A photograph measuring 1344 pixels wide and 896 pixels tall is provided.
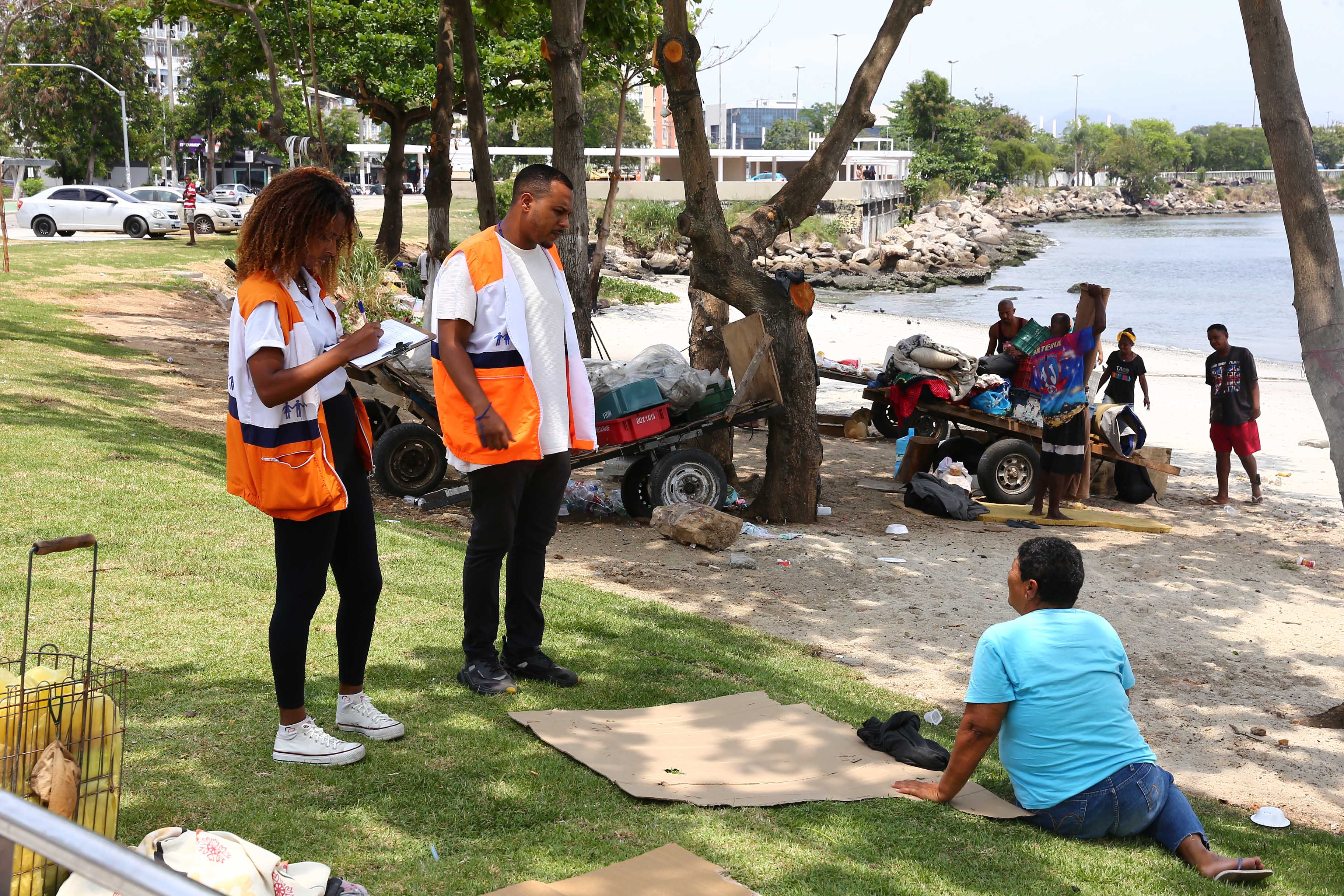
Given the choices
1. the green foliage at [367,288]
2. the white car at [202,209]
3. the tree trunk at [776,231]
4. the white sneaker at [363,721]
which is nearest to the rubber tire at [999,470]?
the tree trunk at [776,231]

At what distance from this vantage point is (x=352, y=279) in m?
18.5

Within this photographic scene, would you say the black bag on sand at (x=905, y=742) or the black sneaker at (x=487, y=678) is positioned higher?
the black sneaker at (x=487, y=678)

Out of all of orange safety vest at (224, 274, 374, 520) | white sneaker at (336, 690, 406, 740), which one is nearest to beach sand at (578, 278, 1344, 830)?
white sneaker at (336, 690, 406, 740)

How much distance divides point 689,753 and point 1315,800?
275cm

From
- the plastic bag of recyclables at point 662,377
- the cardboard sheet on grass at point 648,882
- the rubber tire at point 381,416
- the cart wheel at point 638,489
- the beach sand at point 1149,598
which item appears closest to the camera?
the cardboard sheet on grass at point 648,882

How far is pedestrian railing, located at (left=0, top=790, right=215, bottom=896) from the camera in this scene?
1.25m

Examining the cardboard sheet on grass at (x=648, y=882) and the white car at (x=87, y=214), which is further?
the white car at (x=87, y=214)

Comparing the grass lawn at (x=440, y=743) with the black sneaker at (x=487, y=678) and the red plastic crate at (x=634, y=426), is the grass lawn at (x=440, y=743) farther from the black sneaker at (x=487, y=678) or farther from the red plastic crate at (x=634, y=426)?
the red plastic crate at (x=634, y=426)

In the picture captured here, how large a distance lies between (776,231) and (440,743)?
7.25 meters

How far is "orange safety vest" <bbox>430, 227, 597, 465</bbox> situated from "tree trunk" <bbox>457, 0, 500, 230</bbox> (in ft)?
29.0

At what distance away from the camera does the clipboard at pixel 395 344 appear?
30.4 ft

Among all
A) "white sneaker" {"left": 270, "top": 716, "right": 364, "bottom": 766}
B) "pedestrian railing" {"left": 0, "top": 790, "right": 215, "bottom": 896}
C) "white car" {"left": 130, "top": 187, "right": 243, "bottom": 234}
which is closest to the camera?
"pedestrian railing" {"left": 0, "top": 790, "right": 215, "bottom": 896}

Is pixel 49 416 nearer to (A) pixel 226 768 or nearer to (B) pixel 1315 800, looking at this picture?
(A) pixel 226 768

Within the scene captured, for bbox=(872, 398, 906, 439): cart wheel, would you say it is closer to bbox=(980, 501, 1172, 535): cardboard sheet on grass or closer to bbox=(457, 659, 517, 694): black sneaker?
bbox=(980, 501, 1172, 535): cardboard sheet on grass
